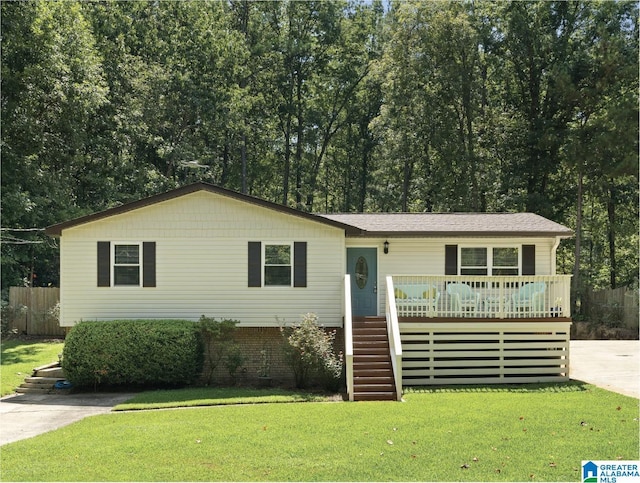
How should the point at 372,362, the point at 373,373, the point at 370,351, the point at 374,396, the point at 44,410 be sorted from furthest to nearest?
1. the point at 370,351
2. the point at 372,362
3. the point at 373,373
4. the point at 374,396
5. the point at 44,410

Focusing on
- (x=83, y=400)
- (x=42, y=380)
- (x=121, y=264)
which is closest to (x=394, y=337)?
(x=83, y=400)

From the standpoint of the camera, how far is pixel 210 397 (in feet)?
46.9

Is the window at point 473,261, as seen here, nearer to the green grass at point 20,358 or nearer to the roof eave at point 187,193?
the roof eave at point 187,193

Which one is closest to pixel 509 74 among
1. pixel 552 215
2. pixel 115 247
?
pixel 552 215

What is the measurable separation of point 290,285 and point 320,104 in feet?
83.7

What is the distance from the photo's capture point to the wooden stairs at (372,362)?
14055 mm

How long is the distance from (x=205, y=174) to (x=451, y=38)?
14455mm

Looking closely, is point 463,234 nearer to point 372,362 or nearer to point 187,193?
point 372,362

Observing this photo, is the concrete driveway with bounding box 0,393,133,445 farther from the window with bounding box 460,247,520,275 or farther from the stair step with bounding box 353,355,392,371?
the window with bounding box 460,247,520,275

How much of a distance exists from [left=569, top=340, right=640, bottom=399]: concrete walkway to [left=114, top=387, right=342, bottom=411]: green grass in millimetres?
6516

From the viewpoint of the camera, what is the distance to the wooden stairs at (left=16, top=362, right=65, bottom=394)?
16297 mm

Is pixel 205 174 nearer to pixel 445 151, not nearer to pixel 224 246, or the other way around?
pixel 445 151

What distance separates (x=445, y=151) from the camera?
32594 mm

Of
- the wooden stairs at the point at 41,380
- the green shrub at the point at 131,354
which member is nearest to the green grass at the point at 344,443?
the green shrub at the point at 131,354
